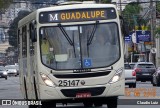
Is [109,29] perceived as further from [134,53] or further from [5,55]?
[5,55]

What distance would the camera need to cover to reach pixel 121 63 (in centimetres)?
1956

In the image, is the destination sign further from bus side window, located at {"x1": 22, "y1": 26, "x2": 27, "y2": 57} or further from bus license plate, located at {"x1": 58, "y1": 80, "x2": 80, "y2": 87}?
bus side window, located at {"x1": 22, "y1": 26, "x2": 27, "y2": 57}

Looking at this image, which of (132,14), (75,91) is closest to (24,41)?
(75,91)

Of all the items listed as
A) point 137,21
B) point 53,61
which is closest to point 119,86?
point 53,61

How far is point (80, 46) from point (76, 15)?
1010mm

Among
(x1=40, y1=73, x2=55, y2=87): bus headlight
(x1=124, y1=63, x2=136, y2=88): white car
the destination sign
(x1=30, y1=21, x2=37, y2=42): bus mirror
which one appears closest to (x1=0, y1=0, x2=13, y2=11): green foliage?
(x1=124, y1=63, x2=136, y2=88): white car

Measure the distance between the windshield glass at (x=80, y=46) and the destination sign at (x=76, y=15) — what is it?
0.22 m

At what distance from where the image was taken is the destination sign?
19.9m

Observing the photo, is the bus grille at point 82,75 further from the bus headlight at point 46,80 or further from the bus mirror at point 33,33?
the bus mirror at point 33,33

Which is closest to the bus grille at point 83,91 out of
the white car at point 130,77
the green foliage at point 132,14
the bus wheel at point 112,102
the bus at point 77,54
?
the bus at point 77,54

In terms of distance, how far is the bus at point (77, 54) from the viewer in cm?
1930

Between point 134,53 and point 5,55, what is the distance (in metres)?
95.3

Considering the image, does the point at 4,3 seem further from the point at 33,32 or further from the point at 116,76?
the point at 116,76

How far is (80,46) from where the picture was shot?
19594 millimetres
